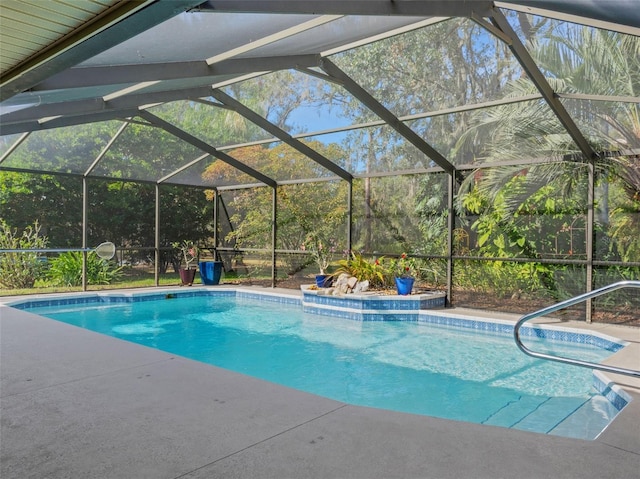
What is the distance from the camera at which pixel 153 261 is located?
41.9 ft

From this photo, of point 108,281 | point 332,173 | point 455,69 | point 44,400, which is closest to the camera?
point 44,400

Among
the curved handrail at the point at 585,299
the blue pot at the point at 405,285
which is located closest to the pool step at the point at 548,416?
the curved handrail at the point at 585,299

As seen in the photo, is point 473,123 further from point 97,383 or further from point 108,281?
point 108,281

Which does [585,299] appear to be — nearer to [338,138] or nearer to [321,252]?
[338,138]

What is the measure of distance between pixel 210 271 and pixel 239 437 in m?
10.3

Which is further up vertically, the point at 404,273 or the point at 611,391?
the point at 404,273

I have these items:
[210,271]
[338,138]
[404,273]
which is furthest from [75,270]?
[404,273]

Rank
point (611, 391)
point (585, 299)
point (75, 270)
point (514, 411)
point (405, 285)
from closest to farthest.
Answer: point (585, 299) < point (611, 391) < point (514, 411) < point (405, 285) < point (75, 270)

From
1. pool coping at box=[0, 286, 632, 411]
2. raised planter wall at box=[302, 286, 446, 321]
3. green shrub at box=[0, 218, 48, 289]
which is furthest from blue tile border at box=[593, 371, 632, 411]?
green shrub at box=[0, 218, 48, 289]

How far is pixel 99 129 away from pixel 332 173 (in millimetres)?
5018

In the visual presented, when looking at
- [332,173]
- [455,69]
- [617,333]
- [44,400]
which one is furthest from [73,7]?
[332,173]

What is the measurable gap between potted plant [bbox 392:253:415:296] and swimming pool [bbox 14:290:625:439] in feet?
2.66

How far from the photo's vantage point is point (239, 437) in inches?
100

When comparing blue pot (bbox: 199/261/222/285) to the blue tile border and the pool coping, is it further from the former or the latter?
the blue tile border
